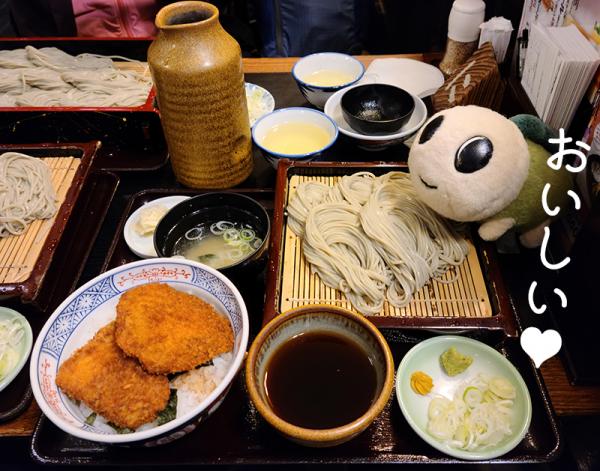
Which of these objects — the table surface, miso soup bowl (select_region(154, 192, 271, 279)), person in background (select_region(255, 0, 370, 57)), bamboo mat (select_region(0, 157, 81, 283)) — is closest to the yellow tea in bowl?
miso soup bowl (select_region(154, 192, 271, 279))

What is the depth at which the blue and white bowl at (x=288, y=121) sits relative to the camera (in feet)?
6.98

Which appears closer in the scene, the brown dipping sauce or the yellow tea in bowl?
the brown dipping sauce

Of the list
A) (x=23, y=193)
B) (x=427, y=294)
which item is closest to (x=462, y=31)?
(x=427, y=294)

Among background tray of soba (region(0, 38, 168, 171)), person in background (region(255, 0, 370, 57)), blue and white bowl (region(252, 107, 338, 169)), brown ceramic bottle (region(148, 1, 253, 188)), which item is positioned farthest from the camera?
person in background (region(255, 0, 370, 57))

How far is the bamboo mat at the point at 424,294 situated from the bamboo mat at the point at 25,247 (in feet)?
3.04

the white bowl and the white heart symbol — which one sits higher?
the white bowl

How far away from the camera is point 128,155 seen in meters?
2.42

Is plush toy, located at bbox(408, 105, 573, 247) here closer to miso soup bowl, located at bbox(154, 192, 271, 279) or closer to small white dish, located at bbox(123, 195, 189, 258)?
miso soup bowl, located at bbox(154, 192, 271, 279)

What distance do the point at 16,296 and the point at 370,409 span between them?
1.22 m

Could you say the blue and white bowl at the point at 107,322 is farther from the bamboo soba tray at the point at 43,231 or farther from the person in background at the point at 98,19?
the person in background at the point at 98,19

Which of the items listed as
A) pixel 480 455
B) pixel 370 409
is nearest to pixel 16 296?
pixel 370 409

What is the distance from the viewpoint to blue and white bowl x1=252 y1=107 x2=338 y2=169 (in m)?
2.13

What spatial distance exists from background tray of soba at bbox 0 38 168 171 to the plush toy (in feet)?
4.41

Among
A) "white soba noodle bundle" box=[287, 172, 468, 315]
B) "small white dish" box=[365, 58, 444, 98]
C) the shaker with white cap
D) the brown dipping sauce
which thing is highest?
the shaker with white cap
